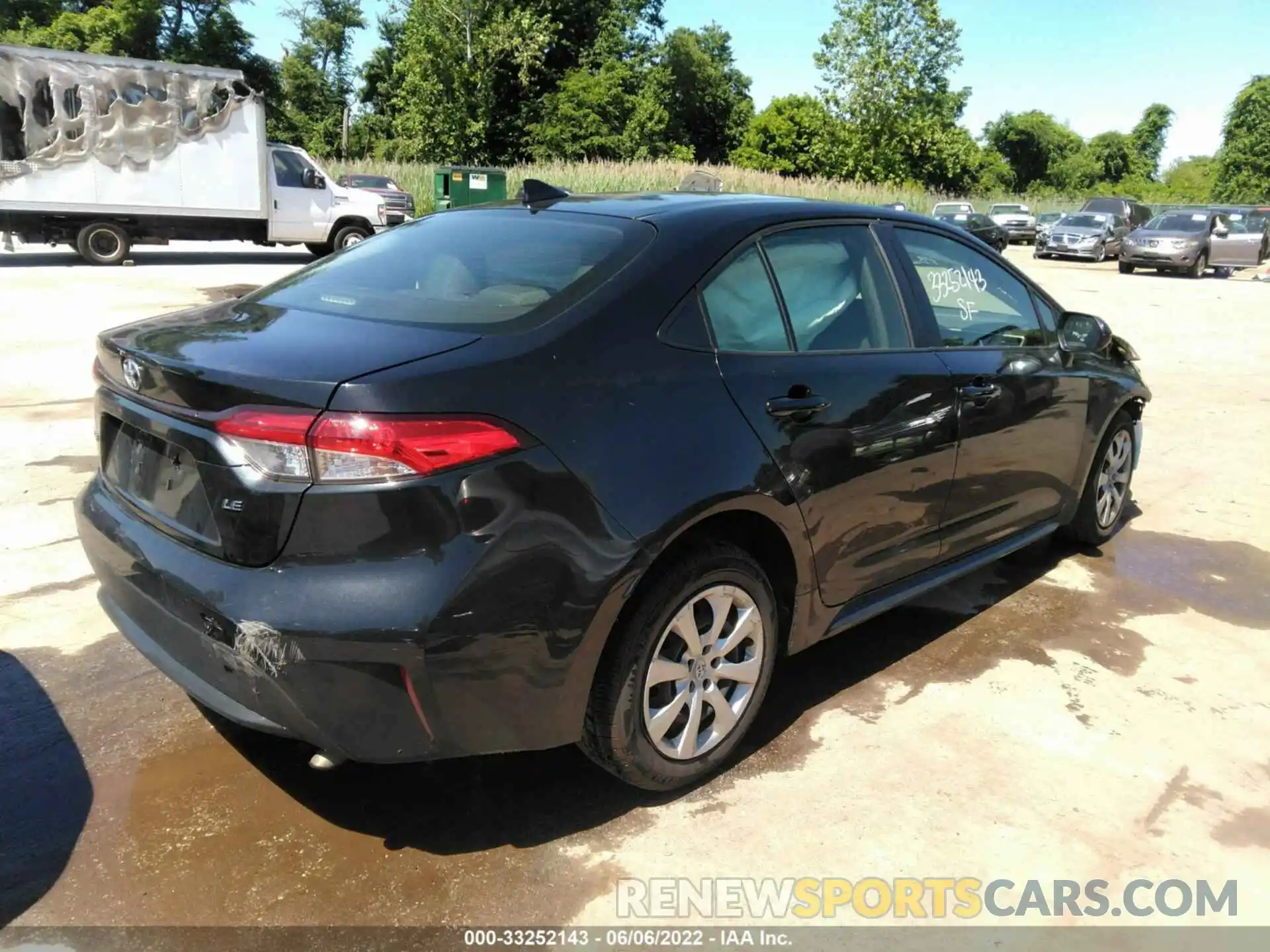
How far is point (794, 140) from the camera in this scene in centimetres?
5378

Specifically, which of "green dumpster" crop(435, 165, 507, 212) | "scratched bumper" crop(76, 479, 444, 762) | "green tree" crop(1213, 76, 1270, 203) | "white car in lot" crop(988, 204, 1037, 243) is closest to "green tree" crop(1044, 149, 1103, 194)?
"green tree" crop(1213, 76, 1270, 203)

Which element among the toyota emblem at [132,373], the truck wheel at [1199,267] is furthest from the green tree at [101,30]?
the toyota emblem at [132,373]

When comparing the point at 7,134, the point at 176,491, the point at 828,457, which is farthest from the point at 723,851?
the point at 7,134

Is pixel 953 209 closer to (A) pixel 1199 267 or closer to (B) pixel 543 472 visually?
(A) pixel 1199 267

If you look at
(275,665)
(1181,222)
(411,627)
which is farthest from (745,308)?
(1181,222)

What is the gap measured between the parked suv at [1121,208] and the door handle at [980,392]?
3132 centimetres

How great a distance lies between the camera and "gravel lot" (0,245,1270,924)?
2525 mm

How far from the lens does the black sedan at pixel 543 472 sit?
222 cm

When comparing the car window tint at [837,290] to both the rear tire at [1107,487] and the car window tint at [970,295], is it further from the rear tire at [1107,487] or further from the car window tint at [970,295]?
the rear tire at [1107,487]

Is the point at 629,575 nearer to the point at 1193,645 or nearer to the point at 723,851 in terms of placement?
the point at 723,851

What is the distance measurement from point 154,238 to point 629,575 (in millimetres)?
17621

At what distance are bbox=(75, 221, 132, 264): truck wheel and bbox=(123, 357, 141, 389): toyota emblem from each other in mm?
16073

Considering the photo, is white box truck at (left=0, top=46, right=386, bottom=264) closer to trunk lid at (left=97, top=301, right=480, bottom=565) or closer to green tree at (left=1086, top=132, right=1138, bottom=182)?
trunk lid at (left=97, top=301, right=480, bottom=565)

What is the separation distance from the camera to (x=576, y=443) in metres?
2.41
